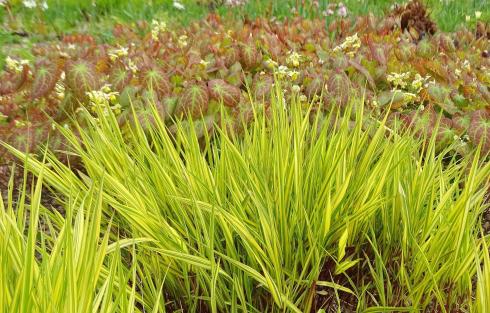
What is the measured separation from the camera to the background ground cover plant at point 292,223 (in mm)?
1810

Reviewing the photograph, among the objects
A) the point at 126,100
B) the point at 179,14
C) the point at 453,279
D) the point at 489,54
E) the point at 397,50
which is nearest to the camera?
the point at 453,279

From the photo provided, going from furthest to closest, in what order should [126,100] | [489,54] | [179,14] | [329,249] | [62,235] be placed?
[179,14] → [489,54] → [126,100] → [329,249] → [62,235]

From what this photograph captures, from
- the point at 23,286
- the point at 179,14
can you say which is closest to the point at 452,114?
the point at 23,286

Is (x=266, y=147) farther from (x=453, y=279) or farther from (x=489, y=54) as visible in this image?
(x=489, y=54)

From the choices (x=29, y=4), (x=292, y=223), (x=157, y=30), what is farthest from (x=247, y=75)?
(x=29, y=4)

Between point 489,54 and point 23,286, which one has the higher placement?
point 23,286

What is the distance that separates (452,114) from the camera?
119 inches

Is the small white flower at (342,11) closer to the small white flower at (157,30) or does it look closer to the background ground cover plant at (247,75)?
the background ground cover plant at (247,75)

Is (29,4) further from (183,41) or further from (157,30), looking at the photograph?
(183,41)

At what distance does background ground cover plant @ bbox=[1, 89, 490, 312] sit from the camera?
1810mm

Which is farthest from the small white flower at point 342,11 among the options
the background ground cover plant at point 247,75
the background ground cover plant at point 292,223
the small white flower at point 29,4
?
the background ground cover plant at point 292,223

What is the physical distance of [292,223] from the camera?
1.87 m

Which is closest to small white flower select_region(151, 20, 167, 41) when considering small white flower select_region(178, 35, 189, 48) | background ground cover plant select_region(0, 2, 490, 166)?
background ground cover plant select_region(0, 2, 490, 166)

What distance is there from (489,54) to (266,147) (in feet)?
8.50
